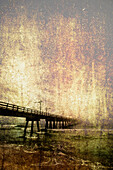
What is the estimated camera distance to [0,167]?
6625 millimetres

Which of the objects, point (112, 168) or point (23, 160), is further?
point (23, 160)

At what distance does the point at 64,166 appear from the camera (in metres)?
7.04

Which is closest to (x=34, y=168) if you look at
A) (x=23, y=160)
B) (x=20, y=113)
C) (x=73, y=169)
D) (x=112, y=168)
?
(x=23, y=160)

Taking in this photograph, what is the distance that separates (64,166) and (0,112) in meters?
10.6

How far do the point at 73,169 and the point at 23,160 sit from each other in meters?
3.33

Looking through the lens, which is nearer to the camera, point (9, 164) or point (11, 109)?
point (9, 164)

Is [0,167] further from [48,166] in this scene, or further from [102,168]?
[102,168]

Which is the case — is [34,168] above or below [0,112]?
below

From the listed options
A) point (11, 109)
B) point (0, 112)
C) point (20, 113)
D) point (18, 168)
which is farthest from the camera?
point (20, 113)

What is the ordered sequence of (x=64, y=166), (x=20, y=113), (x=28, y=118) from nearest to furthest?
(x=64, y=166) < (x=20, y=113) < (x=28, y=118)

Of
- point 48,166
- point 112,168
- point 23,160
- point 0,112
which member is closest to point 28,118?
point 0,112

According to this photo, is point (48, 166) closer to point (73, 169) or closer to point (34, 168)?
point (34, 168)

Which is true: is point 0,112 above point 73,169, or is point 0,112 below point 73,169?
above

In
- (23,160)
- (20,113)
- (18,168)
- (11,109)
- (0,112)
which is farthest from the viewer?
(20,113)
